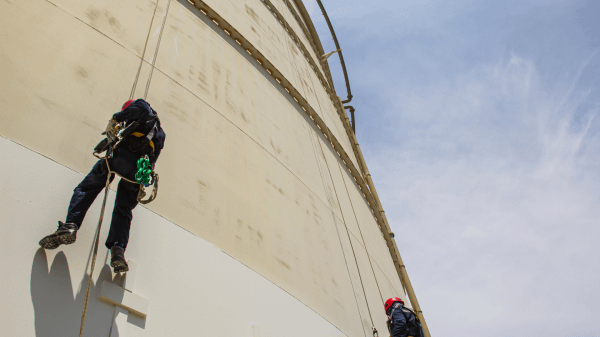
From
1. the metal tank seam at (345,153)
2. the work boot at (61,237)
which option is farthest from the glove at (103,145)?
the metal tank seam at (345,153)

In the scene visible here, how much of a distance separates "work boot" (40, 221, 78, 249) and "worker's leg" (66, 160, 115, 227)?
2.7 inches

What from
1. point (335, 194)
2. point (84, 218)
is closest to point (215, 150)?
point (84, 218)

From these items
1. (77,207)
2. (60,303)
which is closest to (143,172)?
(77,207)

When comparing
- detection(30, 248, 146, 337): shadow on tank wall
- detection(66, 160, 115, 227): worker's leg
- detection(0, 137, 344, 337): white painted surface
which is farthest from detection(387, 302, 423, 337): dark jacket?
detection(66, 160, 115, 227): worker's leg

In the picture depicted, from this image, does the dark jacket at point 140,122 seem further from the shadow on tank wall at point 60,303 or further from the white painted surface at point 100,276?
the shadow on tank wall at point 60,303

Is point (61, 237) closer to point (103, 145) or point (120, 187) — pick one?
Answer: point (120, 187)

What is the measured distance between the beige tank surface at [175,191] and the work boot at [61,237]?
8cm

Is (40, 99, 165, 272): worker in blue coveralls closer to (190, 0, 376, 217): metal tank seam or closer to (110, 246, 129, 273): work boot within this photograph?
(110, 246, 129, 273): work boot

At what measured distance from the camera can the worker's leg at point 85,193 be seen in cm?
230

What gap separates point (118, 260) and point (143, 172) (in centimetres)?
51

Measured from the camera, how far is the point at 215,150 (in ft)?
12.7

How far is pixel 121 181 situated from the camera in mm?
2619

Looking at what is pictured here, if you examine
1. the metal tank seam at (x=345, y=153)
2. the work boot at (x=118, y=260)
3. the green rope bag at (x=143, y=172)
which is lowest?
the work boot at (x=118, y=260)

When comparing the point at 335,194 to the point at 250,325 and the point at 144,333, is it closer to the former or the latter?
the point at 250,325
